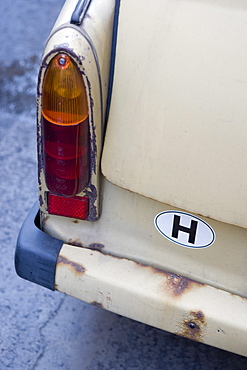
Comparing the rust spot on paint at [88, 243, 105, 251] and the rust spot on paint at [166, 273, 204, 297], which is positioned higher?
the rust spot on paint at [166, 273, 204, 297]

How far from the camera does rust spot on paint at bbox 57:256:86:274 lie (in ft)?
6.10

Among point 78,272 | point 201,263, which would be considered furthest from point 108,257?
point 201,263

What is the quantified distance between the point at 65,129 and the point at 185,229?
0.51m

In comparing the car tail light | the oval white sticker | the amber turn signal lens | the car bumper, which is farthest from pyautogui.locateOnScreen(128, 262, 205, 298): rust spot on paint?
the amber turn signal lens

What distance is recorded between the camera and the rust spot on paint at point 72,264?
1859 mm

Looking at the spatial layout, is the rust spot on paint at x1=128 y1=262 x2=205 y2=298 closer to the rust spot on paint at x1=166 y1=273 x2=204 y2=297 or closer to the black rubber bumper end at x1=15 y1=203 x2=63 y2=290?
the rust spot on paint at x1=166 y1=273 x2=204 y2=297

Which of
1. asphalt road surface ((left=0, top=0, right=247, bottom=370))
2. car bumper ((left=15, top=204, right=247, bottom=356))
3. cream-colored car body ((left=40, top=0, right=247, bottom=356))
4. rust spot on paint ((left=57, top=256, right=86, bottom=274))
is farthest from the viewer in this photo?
asphalt road surface ((left=0, top=0, right=247, bottom=370))

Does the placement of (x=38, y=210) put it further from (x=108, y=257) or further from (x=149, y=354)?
(x=149, y=354)

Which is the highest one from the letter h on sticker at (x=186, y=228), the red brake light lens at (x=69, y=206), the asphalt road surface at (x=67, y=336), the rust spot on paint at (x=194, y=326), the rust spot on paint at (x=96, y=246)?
the letter h on sticker at (x=186, y=228)

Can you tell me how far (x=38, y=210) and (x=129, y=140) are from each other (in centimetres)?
54

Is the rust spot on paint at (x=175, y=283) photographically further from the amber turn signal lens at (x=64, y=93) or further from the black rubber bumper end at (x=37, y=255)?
the amber turn signal lens at (x=64, y=93)

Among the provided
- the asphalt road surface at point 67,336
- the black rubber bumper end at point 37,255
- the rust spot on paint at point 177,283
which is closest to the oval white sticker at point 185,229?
the rust spot on paint at point 177,283

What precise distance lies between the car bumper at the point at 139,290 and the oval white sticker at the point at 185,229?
0.14m

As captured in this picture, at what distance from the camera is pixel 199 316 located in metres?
1.75
